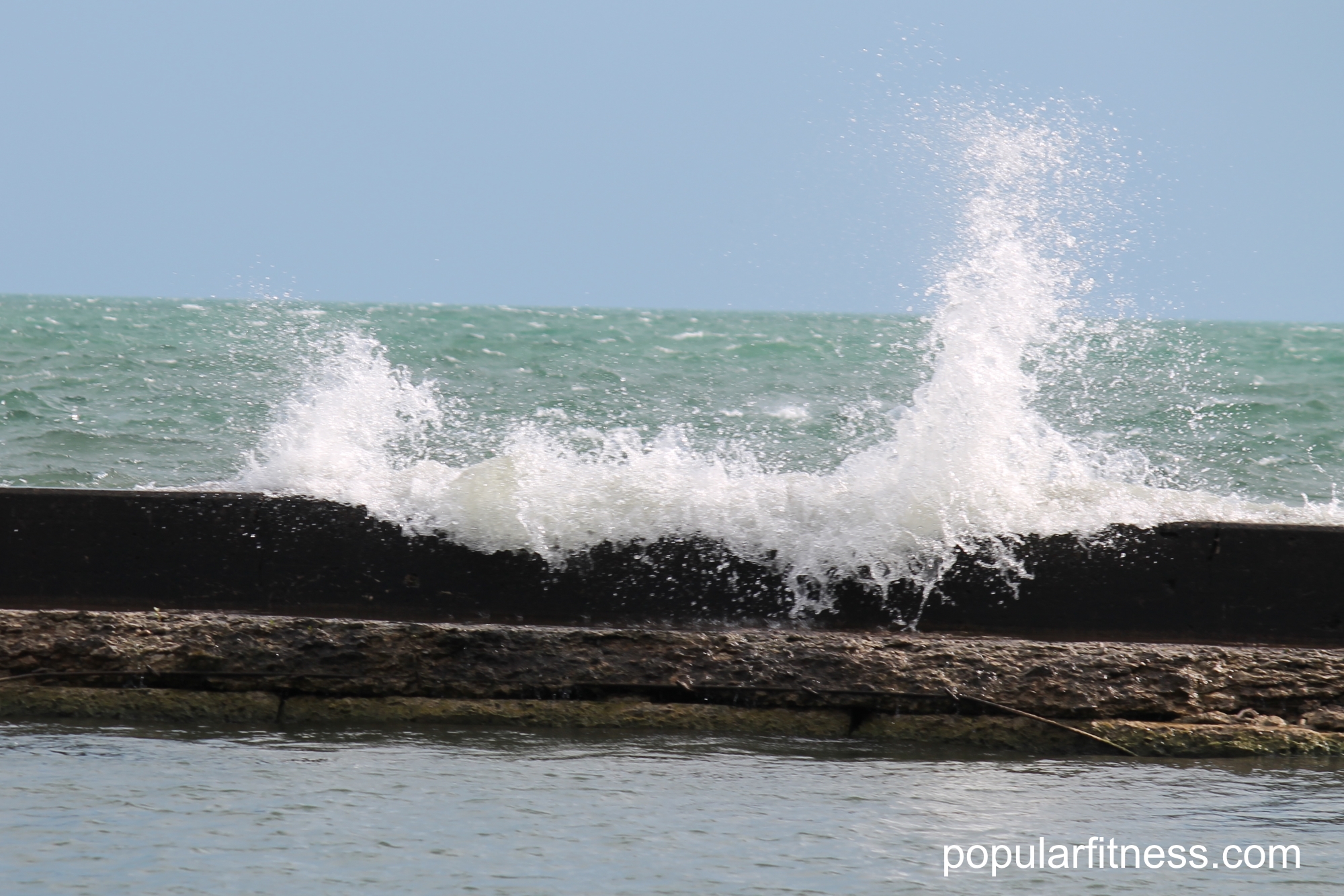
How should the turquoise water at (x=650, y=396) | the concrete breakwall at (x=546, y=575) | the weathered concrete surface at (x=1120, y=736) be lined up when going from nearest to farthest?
the weathered concrete surface at (x=1120, y=736), the concrete breakwall at (x=546, y=575), the turquoise water at (x=650, y=396)

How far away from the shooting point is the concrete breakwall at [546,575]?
3.76m

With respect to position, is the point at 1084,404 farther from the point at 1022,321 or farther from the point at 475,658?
the point at 475,658

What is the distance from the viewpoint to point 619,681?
11.1ft

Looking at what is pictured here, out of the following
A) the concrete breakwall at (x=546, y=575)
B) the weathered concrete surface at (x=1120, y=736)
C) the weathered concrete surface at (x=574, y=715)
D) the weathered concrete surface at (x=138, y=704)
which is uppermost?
the concrete breakwall at (x=546, y=575)

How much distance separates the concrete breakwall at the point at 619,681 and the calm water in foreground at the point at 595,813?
0.11 metres

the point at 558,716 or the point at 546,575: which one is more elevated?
the point at 546,575

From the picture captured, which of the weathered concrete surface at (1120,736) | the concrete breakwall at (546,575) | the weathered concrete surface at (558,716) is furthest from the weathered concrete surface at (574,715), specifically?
the concrete breakwall at (546,575)

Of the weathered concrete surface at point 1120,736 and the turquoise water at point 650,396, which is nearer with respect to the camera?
the weathered concrete surface at point 1120,736

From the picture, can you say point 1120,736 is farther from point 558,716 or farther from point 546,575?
point 546,575

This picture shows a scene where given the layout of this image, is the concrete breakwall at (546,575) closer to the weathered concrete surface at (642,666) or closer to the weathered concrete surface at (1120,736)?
the weathered concrete surface at (642,666)

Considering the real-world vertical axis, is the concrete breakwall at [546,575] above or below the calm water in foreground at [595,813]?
above

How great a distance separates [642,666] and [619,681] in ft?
0.24

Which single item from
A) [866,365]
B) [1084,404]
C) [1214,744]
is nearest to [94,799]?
[1214,744]

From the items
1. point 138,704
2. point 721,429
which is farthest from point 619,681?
point 721,429
